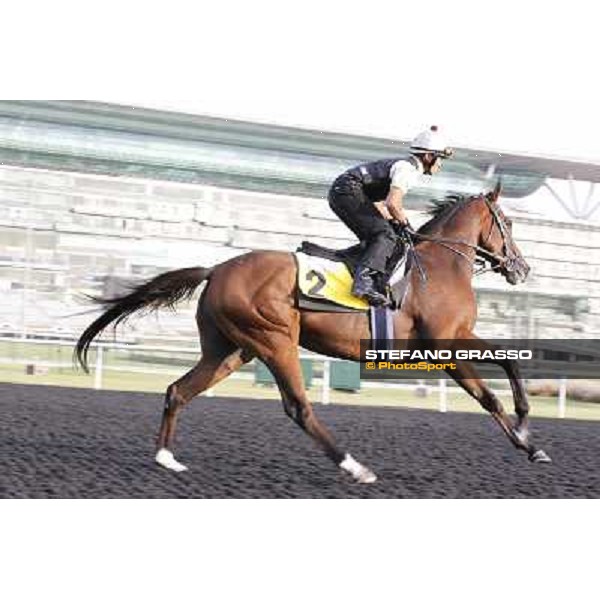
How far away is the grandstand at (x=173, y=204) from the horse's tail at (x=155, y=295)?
30.5 ft

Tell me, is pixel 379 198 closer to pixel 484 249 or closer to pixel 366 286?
pixel 366 286

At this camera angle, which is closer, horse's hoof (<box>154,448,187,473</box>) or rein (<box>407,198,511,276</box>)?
horse's hoof (<box>154,448,187,473</box>)

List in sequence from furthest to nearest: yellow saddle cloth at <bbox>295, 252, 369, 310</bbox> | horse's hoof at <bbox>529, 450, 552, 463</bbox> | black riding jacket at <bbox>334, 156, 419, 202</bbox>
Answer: horse's hoof at <bbox>529, 450, 552, 463</bbox> < black riding jacket at <bbox>334, 156, 419, 202</bbox> < yellow saddle cloth at <bbox>295, 252, 369, 310</bbox>

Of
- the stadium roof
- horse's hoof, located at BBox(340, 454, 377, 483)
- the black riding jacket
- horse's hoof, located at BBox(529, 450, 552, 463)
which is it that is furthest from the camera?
the stadium roof

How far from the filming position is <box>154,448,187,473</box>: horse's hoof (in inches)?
257

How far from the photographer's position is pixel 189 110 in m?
16.7

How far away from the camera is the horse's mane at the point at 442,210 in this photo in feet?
23.9

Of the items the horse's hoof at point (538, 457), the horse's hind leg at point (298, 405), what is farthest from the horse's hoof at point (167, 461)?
the horse's hoof at point (538, 457)

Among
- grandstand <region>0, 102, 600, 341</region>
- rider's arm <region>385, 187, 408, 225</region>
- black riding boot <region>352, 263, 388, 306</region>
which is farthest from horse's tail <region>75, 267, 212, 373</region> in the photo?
grandstand <region>0, 102, 600, 341</region>

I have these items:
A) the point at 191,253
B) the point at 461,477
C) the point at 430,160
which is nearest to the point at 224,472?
the point at 461,477

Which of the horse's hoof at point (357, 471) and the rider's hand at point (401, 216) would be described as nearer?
A: the horse's hoof at point (357, 471)

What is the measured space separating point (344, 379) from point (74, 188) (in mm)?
5287

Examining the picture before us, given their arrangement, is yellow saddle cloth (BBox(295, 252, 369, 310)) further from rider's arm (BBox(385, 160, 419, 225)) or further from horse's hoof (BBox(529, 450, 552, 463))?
horse's hoof (BBox(529, 450, 552, 463))

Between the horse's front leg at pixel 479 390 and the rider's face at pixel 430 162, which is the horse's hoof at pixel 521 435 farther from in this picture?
the rider's face at pixel 430 162
